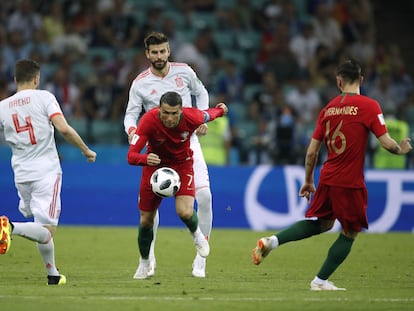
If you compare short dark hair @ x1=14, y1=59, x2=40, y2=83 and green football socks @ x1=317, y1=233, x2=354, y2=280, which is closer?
green football socks @ x1=317, y1=233, x2=354, y2=280

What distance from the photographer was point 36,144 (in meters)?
10.2

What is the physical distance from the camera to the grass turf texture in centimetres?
876

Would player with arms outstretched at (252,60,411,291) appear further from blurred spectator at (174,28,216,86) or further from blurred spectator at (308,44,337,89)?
blurred spectator at (308,44,337,89)

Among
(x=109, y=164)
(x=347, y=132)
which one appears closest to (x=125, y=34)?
(x=109, y=164)

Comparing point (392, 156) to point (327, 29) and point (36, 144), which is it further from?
point (36, 144)

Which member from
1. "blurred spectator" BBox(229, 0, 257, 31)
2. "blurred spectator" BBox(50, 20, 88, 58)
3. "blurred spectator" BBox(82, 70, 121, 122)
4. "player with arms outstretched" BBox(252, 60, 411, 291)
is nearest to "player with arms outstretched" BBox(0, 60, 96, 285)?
"player with arms outstretched" BBox(252, 60, 411, 291)

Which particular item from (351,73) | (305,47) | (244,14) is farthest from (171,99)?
(244,14)

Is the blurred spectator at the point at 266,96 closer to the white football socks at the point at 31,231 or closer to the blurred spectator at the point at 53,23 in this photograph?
the blurred spectator at the point at 53,23

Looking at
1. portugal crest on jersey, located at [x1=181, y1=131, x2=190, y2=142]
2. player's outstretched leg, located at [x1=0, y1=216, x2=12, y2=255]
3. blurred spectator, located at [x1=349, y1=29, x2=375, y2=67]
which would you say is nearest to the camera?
player's outstretched leg, located at [x1=0, y1=216, x2=12, y2=255]

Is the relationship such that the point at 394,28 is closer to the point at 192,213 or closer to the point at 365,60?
the point at 365,60

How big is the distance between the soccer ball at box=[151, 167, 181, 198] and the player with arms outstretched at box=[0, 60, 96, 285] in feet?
2.25

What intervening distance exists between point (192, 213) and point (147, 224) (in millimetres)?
508

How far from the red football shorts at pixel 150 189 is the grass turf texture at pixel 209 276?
0.81m

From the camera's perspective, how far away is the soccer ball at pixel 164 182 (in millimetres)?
10297
